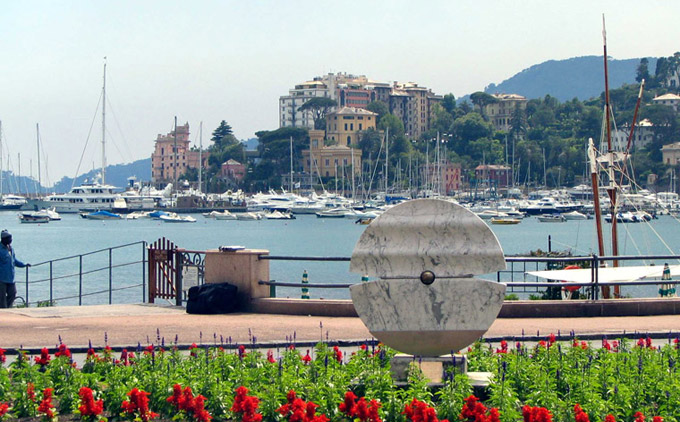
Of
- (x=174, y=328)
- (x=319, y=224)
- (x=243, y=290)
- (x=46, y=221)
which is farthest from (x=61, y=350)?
(x=46, y=221)

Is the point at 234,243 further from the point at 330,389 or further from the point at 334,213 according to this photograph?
the point at 330,389

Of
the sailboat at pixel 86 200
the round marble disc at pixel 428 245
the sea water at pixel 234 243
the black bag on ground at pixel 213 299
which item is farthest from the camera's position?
the sailboat at pixel 86 200

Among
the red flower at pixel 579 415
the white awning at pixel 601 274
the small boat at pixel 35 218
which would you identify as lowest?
the small boat at pixel 35 218

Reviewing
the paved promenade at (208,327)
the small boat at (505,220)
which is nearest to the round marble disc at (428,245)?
the paved promenade at (208,327)

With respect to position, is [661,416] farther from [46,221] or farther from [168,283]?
[46,221]

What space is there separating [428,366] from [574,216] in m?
170

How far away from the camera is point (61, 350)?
37.8 ft

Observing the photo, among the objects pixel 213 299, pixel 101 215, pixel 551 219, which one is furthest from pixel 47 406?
pixel 101 215

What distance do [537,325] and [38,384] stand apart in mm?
8557

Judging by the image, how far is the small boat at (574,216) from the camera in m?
175

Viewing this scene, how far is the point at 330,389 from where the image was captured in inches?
402

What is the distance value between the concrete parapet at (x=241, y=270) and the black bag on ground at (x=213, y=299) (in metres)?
0.17

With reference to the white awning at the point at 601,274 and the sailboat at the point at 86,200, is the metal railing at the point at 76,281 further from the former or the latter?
the sailboat at the point at 86,200

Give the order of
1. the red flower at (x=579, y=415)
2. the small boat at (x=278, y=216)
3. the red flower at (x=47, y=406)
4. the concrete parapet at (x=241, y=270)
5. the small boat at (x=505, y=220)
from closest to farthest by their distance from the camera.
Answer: the red flower at (x=579, y=415) → the red flower at (x=47, y=406) → the concrete parapet at (x=241, y=270) → the small boat at (x=505, y=220) → the small boat at (x=278, y=216)
